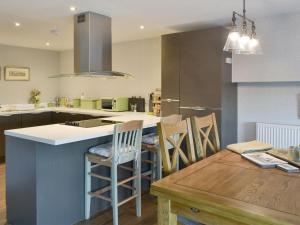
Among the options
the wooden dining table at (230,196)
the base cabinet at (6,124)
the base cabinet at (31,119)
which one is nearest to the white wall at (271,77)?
the wooden dining table at (230,196)

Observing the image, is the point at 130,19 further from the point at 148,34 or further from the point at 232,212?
the point at 232,212

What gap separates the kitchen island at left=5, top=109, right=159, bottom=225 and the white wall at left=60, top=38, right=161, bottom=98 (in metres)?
2.46

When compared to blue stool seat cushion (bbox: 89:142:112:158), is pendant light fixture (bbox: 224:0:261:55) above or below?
above

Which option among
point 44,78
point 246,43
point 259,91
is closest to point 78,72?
point 246,43

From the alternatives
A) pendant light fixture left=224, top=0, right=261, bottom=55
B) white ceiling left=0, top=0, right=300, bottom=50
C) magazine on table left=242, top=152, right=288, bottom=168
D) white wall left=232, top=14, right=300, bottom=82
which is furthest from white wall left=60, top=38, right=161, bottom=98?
magazine on table left=242, top=152, right=288, bottom=168

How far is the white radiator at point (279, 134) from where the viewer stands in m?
3.44

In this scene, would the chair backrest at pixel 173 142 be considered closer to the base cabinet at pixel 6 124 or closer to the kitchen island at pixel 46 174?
the kitchen island at pixel 46 174

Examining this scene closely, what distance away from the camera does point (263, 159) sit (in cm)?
193

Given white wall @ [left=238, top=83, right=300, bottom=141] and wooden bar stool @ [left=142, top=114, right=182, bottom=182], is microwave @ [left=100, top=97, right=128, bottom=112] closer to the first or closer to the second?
wooden bar stool @ [left=142, top=114, right=182, bottom=182]

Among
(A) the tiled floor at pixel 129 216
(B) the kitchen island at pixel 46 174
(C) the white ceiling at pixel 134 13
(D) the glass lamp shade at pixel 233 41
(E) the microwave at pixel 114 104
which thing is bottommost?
(A) the tiled floor at pixel 129 216

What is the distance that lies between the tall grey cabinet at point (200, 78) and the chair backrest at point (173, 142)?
1491mm

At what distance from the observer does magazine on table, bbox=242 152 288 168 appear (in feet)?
5.95

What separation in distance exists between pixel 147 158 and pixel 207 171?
1667 millimetres

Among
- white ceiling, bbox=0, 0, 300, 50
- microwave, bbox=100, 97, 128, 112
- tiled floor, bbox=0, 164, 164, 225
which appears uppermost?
white ceiling, bbox=0, 0, 300, 50
